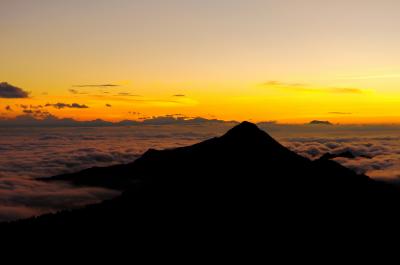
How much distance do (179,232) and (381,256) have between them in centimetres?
7595

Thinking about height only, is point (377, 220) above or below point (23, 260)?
above

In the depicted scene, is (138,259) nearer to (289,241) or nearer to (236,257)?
(236,257)

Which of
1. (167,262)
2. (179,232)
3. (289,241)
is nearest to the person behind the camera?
(167,262)

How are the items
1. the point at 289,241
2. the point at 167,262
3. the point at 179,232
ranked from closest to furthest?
the point at 167,262, the point at 289,241, the point at 179,232

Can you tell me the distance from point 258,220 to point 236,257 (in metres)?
34.2

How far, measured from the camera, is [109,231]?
19988 centimetres

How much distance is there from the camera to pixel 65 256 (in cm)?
17362

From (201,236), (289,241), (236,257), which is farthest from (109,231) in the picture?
(289,241)

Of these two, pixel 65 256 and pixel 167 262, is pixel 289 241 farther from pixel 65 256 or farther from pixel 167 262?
pixel 65 256

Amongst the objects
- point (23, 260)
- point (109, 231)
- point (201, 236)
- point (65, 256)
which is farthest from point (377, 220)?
point (23, 260)

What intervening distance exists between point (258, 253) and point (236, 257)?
27.7 ft

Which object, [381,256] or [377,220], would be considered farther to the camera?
[377,220]

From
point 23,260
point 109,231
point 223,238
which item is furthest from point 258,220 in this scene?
point 23,260

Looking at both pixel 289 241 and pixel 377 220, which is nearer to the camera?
pixel 289 241
